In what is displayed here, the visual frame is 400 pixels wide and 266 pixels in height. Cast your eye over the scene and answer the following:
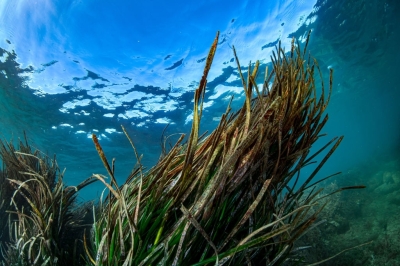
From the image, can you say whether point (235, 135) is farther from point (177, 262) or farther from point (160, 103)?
point (160, 103)

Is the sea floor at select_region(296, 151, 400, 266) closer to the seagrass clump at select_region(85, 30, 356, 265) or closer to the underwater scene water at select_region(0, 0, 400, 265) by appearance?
the underwater scene water at select_region(0, 0, 400, 265)

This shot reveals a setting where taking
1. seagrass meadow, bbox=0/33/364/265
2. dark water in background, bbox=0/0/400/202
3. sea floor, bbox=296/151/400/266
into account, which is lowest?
sea floor, bbox=296/151/400/266

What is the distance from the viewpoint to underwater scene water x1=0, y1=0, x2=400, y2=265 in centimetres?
1033

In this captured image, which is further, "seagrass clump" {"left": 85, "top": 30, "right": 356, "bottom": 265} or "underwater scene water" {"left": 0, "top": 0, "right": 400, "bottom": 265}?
"underwater scene water" {"left": 0, "top": 0, "right": 400, "bottom": 265}

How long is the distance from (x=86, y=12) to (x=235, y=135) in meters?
11.9

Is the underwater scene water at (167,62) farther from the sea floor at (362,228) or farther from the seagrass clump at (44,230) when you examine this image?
the seagrass clump at (44,230)

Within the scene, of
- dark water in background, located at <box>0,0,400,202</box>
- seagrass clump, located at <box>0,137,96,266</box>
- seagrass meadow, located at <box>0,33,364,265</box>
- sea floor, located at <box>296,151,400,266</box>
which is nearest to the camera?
seagrass meadow, located at <box>0,33,364,265</box>

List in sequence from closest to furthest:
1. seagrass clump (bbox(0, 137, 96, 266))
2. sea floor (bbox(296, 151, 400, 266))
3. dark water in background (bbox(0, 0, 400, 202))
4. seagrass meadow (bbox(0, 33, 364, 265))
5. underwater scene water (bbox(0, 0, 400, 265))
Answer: seagrass meadow (bbox(0, 33, 364, 265)) < seagrass clump (bbox(0, 137, 96, 266)) < sea floor (bbox(296, 151, 400, 266)) < underwater scene water (bbox(0, 0, 400, 265)) < dark water in background (bbox(0, 0, 400, 202))

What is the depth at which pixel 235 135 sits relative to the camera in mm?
1291

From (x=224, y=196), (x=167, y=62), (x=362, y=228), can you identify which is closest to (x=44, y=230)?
(x=224, y=196)

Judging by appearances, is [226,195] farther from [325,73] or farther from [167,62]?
[325,73]

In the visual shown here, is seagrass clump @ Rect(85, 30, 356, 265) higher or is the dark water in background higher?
the dark water in background

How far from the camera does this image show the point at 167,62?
13562 mm

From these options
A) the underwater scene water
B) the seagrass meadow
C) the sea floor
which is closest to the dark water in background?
the underwater scene water
